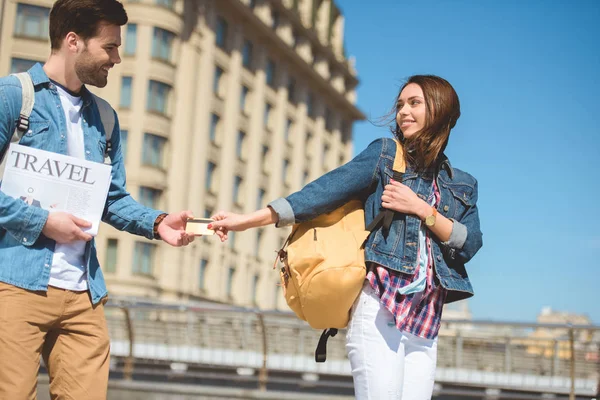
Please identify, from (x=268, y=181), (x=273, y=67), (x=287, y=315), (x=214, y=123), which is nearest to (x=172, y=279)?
(x=214, y=123)

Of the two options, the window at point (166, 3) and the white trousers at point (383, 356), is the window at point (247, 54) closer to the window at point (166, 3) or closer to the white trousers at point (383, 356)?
the window at point (166, 3)

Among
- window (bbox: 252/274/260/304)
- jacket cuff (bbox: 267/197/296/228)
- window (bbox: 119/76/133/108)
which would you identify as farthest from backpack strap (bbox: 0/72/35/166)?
window (bbox: 252/274/260/304)

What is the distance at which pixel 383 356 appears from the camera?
3424 mm

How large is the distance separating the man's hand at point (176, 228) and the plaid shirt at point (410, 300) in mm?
870

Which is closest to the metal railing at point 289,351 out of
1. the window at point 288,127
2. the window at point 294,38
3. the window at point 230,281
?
the window at point 230,281

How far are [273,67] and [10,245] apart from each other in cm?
5073

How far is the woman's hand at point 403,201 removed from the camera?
360 centimetres

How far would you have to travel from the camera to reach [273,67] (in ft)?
175

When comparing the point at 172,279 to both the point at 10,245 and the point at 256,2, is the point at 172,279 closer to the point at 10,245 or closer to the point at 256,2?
the point at 256,2

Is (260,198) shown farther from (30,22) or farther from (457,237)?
(457,237)

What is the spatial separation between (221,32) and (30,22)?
11690 mm

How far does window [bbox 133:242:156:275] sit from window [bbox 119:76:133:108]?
6767 mm

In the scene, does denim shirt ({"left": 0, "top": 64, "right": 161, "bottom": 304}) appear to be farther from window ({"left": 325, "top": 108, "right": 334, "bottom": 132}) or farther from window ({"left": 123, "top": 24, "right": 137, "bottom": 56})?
window ({"left": 325, "top": 108, "right": 334, "bottom": 132})

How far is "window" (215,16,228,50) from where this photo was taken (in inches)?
1828
